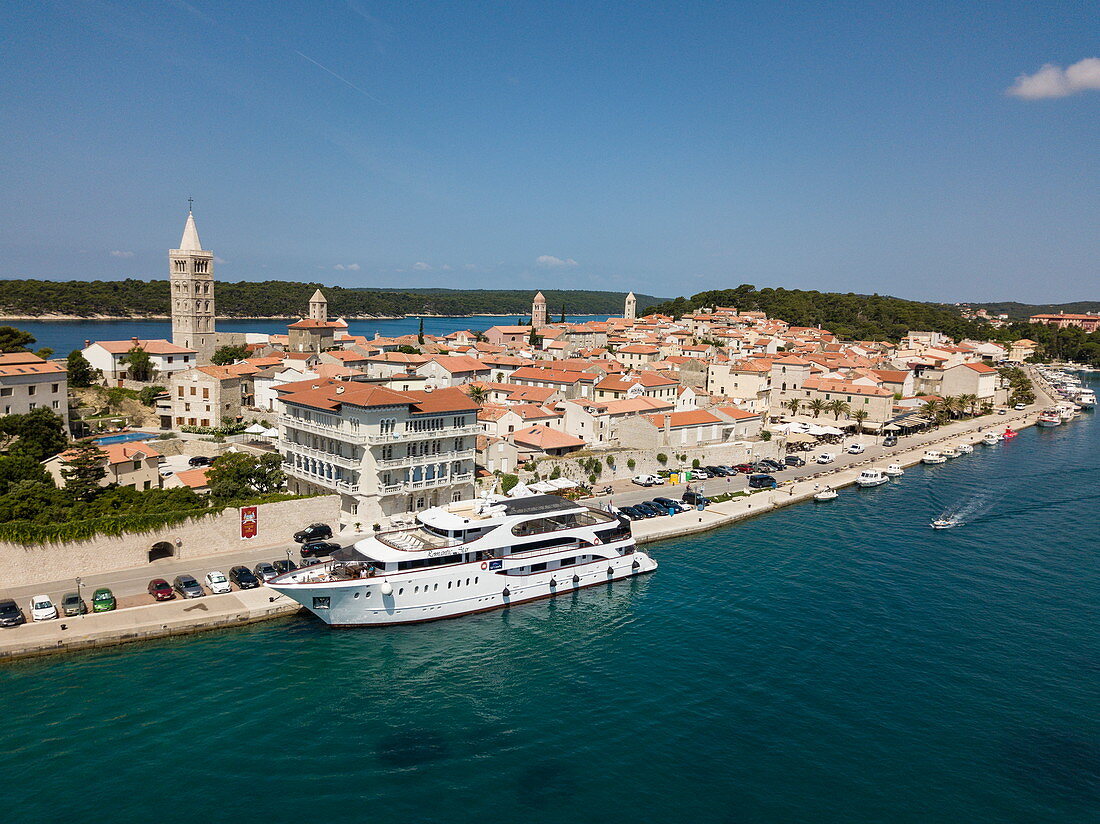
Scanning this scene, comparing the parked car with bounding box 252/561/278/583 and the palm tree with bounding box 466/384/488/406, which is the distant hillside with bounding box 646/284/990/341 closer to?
the palm tree with bounding box 466/384/488/406

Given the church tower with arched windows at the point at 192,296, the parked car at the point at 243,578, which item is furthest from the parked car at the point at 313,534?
the church tower with arched windows at the point at 192,296

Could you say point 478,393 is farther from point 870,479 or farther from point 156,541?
point 156,541

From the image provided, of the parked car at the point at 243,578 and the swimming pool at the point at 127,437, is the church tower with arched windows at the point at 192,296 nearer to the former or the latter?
the swimming pool at the point at 127,437

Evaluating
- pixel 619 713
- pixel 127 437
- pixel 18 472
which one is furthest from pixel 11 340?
pixel 619 713

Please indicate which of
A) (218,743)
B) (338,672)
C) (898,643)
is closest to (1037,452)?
(898,643)

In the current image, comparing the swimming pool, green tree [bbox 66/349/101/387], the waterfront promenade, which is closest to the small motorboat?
the waterfront promenade

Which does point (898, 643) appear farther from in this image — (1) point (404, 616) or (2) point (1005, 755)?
(1) point (404, 616)

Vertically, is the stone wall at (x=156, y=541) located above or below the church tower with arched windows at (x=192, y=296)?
below
